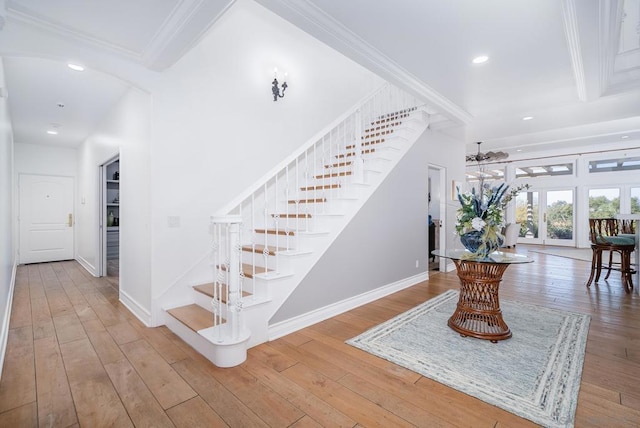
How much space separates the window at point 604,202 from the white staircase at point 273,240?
25.1ft

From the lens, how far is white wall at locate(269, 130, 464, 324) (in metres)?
3.17

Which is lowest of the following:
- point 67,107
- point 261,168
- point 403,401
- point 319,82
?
point 403,401

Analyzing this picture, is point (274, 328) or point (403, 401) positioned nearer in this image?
point (403, 401)

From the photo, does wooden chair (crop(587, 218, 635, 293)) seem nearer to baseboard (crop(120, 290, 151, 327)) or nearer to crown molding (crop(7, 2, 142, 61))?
baseboard (crop(120, 290, 151, 327))

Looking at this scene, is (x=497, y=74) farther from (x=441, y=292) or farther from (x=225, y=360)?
(x=225, y=360)

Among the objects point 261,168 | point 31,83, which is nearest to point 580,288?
point 261,168

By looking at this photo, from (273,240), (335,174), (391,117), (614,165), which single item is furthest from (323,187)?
(614,165)

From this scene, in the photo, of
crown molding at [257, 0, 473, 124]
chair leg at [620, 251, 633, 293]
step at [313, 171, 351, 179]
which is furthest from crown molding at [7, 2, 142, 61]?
chair leg at [620, 251, 633, 293]

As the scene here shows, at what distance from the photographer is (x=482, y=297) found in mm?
2809

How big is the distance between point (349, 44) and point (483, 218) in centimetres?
209

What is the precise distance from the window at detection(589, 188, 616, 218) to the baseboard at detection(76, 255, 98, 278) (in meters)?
12.9

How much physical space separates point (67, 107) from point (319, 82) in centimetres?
386

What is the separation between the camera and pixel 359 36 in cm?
272

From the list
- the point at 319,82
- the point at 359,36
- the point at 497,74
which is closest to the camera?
the point at 359,36
